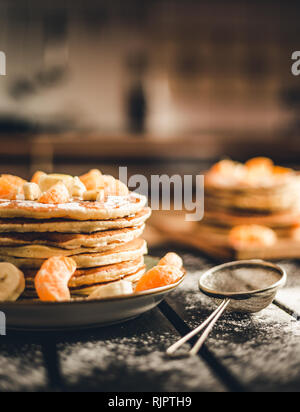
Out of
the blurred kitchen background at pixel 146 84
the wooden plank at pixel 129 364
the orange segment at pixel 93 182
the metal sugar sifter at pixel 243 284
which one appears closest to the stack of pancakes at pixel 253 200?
the metal sugar sifter at pixel 243 284

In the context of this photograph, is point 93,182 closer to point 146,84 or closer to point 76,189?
point 76,189

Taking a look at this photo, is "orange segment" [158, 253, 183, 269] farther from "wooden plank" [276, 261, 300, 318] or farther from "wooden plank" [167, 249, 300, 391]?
"wooden plank" [276, 261, 300, 318]

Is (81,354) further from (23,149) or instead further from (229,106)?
(229,106)

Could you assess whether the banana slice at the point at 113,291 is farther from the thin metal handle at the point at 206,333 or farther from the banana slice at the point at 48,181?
the banana slice at the point at 48,181

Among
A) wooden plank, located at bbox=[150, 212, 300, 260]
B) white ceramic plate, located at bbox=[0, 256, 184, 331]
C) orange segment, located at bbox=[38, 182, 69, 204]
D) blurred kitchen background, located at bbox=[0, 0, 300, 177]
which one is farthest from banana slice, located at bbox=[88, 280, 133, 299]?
blurred kitchen background, located at bbox=[0, 0, 300, 177]

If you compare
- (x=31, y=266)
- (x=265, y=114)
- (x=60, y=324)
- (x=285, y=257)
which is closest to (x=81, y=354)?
(x=60, y=324)
